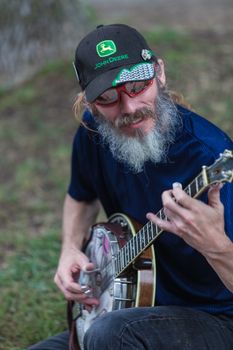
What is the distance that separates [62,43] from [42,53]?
0.20m

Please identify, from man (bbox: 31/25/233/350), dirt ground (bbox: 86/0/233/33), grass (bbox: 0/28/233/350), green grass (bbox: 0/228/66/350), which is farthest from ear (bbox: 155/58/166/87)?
dirt ground (bbox: 86/0/233/33)

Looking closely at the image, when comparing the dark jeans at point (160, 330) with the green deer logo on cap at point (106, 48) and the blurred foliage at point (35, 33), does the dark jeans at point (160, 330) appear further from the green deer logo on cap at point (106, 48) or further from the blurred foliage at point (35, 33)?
the blurred foliage at point (35, 33)

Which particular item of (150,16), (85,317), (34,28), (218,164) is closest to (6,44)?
(34,28)

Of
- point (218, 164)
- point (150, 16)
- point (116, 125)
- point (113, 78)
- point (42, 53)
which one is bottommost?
point (218, 164)

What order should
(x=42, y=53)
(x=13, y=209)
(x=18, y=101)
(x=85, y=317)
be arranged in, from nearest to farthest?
(x=85, y=317), (x=13, y=209), (x=18, y=101), (x=42, y=53)

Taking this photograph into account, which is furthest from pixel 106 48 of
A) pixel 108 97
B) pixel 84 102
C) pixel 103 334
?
pixel 103 334

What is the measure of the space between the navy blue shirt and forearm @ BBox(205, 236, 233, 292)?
0.46ft

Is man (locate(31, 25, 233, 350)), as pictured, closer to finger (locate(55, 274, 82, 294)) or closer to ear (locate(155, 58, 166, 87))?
ear (locate(155, 58, 166, 87))

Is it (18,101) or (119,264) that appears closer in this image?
(119,264)

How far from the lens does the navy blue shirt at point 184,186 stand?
6.96 ft

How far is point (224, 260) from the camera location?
184 cm

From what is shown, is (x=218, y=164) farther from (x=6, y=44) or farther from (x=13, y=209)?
(x=6, y=44)

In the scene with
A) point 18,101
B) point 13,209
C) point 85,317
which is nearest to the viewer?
point 85,317

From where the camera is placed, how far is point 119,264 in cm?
230
